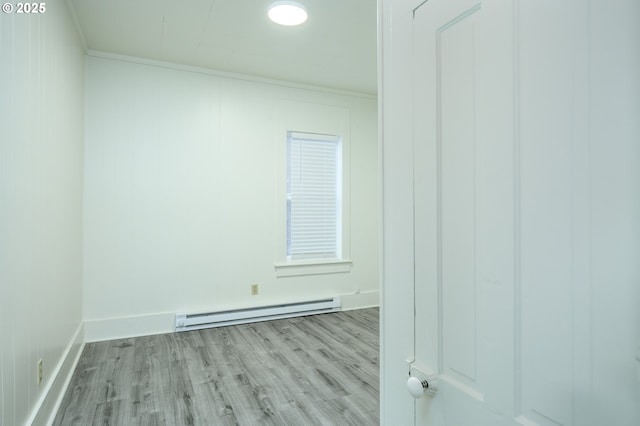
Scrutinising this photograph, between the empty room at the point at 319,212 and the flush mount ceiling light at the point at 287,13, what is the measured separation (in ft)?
0.14

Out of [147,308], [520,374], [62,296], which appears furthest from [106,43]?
[520,374]

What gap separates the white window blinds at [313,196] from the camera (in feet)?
14.0

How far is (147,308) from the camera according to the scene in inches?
140

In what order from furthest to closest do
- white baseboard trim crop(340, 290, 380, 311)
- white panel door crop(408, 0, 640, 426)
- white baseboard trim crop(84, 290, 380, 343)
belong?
1. white baseboard trim crop(340, 290, 380, 311)
2. white baseboard trim crop(84, 290, 380, 343)
3. white panel door crop(408, 0, 640, 426)

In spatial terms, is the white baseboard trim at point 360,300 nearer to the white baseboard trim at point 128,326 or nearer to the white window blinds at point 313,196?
the white window blinds at point 313,196

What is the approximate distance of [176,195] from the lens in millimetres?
3707

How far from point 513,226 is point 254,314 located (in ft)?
11.9

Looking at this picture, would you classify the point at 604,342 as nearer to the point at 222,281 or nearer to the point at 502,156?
the point at 502,156

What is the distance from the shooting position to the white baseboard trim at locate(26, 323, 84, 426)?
1912 mm

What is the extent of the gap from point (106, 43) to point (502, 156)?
3.75 metres

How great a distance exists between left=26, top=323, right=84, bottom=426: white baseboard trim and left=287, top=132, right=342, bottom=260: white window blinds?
2.21 meters

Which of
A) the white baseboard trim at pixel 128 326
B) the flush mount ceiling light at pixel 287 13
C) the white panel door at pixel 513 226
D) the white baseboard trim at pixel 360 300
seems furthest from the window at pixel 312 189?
the white panel door at pixel 513 226

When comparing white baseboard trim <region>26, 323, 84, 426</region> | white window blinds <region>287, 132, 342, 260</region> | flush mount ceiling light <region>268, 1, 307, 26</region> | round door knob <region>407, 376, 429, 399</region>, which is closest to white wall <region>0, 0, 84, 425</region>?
white baseboard trim <region>26, 323, 84, 426</region>

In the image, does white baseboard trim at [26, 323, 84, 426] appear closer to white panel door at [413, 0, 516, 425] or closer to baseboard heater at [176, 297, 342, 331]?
baseboard heater at [176, 297, 342, 331]
